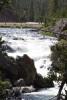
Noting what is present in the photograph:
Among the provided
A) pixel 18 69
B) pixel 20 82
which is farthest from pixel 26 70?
pixel 20 82

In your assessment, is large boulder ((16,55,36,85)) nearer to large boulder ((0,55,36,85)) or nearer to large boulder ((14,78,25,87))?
large boulder ((0,55,36,85))

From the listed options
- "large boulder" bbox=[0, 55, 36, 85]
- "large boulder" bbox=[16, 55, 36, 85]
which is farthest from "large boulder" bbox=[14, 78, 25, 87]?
"large boulder" bbox=[16, 55, 36, 85]

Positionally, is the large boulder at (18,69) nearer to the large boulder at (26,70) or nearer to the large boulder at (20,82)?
the large boulder at (26,70)

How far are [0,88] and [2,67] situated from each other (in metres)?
22.7

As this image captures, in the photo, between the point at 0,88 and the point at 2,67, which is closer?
the point at 0,88

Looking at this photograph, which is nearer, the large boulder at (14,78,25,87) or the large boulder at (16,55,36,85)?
the large boulder at (14,78,25,87)

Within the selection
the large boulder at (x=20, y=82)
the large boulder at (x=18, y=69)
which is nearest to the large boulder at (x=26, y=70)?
the large boulder at (x=18, y=69)

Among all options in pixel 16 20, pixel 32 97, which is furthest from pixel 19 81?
pixel 16 20

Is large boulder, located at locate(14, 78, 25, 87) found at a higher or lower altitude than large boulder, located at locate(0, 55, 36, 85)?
lower

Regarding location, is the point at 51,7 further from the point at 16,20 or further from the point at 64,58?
the point at 64,58

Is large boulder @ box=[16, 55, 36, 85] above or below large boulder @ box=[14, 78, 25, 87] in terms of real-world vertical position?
above

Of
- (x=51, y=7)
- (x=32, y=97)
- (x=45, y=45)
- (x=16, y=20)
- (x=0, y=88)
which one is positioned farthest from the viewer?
(x=16, y=20)

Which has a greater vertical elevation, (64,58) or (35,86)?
(64,58)

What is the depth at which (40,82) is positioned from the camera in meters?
42.8
